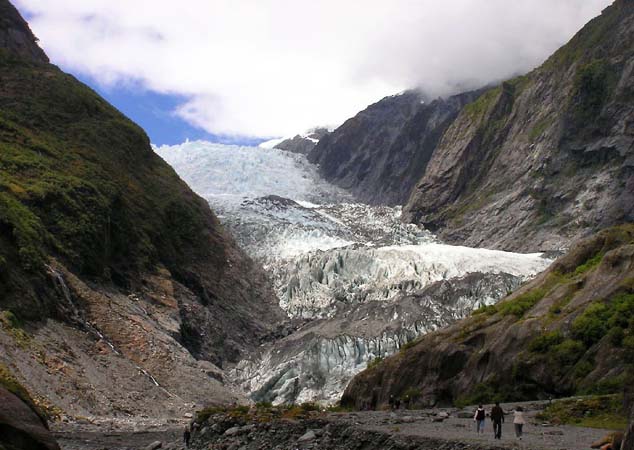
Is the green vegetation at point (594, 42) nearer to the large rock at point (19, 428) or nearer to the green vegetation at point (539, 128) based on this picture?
the green vegetation at point (539, 128)

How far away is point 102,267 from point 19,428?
43.9 meters

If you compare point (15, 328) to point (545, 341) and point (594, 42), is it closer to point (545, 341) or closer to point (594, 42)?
A: point (545, 341)

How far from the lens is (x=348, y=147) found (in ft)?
611

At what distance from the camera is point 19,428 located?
13.3 m

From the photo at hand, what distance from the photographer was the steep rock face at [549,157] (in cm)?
8706

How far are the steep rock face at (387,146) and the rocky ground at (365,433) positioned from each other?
134 metres

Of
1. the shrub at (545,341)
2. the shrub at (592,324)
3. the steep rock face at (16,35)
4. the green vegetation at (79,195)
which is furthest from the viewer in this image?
the steep rock face at (16,35)

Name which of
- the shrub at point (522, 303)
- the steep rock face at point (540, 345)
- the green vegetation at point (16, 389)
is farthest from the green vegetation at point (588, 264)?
the green vegetation at point (16, 389)

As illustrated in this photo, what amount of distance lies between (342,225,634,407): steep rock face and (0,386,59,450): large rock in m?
13.0

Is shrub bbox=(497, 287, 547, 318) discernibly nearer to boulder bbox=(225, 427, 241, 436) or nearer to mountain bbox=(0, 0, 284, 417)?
boulder bbox=(225, 427, 241, 436)

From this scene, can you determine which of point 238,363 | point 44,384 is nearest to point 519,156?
point 238,363

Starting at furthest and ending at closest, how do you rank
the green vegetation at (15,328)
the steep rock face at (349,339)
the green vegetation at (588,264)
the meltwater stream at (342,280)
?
1. the meltwater stream at (342,280)
2. the steep rock face at (349,339)
3. the green vegetation at (15,328)
4. the green vegetation at (588,264)

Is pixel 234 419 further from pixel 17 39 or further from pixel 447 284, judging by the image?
pixel 17 39

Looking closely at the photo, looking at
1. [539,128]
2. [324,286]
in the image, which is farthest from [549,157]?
[324,286]
